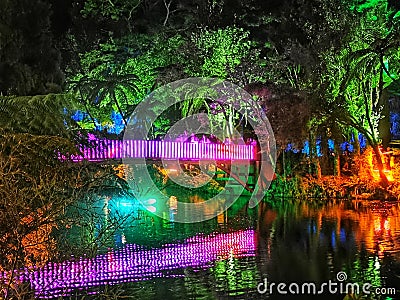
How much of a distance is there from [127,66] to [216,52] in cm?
480

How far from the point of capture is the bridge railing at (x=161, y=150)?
1775 centimetres

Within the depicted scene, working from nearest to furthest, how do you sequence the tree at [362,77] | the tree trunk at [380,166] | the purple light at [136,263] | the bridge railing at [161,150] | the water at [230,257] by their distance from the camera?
1. the water at [230,257]
2. the purple light at [136,263]
3. the bridge railing at [161,150]
4. the tree at [362,77]
5. the tree trunk at [380,166]

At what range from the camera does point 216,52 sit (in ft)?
87.4

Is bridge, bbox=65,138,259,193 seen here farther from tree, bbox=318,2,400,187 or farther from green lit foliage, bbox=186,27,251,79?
tree, bbox=318,2,400,187

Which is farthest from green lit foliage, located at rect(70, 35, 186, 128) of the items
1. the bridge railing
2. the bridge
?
the bridge railing

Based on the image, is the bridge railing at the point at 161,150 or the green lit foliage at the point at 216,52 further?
the green lit foliage at the point at 216,52

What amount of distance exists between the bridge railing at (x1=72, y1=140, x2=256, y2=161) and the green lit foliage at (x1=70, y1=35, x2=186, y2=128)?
5275 millimetres

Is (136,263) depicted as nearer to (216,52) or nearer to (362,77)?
(362,77)

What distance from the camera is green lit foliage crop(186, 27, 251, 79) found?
87.1 ft

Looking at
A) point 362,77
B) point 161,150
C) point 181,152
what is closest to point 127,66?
point 181,152

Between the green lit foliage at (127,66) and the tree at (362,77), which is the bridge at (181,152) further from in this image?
the tree at (362,77)

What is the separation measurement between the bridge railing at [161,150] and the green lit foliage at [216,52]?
3.58 m

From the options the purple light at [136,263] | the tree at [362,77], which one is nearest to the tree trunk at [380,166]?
the tree at [362,77]

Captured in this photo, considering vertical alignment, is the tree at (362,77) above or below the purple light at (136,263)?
above
